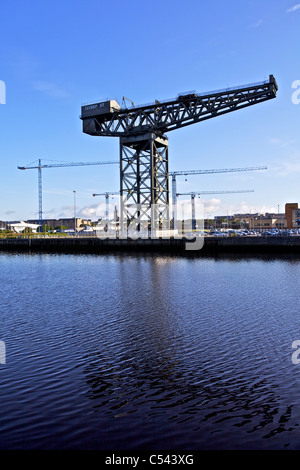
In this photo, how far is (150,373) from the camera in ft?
38.8

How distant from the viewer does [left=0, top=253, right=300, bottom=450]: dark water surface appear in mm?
8297

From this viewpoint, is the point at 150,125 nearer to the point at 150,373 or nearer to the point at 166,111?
the point at 166,111

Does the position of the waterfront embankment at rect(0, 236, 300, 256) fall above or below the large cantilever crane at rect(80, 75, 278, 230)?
below

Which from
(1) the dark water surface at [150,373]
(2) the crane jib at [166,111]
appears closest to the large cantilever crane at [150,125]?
(2) the crane jib at [166,111]

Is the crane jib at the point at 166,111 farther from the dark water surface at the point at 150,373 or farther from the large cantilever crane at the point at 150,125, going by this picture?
the dark water surface at the point at 150,373

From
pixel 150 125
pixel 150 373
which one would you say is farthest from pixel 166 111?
pixel 150 373

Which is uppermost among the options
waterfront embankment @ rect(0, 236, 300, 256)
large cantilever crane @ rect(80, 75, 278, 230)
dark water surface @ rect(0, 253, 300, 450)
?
large cantilever crane @ rect(80, 75, 278, 230)

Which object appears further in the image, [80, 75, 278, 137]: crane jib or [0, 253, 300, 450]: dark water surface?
[80, 75, 278, 137]: crane jib

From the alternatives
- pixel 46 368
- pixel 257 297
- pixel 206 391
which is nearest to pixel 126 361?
pixel 46 368

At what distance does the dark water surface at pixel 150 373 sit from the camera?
27.2 feet

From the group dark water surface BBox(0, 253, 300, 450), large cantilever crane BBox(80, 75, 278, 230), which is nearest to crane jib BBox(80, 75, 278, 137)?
large cantilever crane BBox(80, 75, 278, 230)

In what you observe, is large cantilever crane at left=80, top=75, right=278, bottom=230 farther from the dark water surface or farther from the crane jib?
the dark water surface
